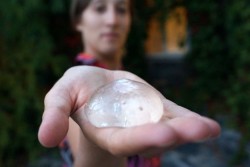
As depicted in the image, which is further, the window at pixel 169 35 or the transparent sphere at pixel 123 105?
the window at pixel 169 35

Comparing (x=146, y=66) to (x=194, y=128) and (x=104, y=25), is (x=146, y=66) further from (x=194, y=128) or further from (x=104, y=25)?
(x=194, y=128)

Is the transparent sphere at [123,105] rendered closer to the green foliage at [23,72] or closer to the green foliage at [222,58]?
the green foliage at [23,72]

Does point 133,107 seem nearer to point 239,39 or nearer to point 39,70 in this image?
point 39,70

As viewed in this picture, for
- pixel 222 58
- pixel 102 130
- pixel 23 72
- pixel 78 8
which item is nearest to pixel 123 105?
pixel 102 130

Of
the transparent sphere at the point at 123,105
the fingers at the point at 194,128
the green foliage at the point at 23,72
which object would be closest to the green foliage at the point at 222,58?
the green foliage at the point at 23,72

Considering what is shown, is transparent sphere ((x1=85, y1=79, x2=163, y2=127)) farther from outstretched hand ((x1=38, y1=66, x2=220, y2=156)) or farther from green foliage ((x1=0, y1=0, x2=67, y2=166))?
green foliage ((x1=0, y1=0, x2=67, y2=166))

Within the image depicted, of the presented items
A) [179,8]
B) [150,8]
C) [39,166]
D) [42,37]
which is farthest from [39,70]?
[179,8]

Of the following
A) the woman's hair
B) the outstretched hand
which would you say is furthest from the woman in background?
the woman's hair
